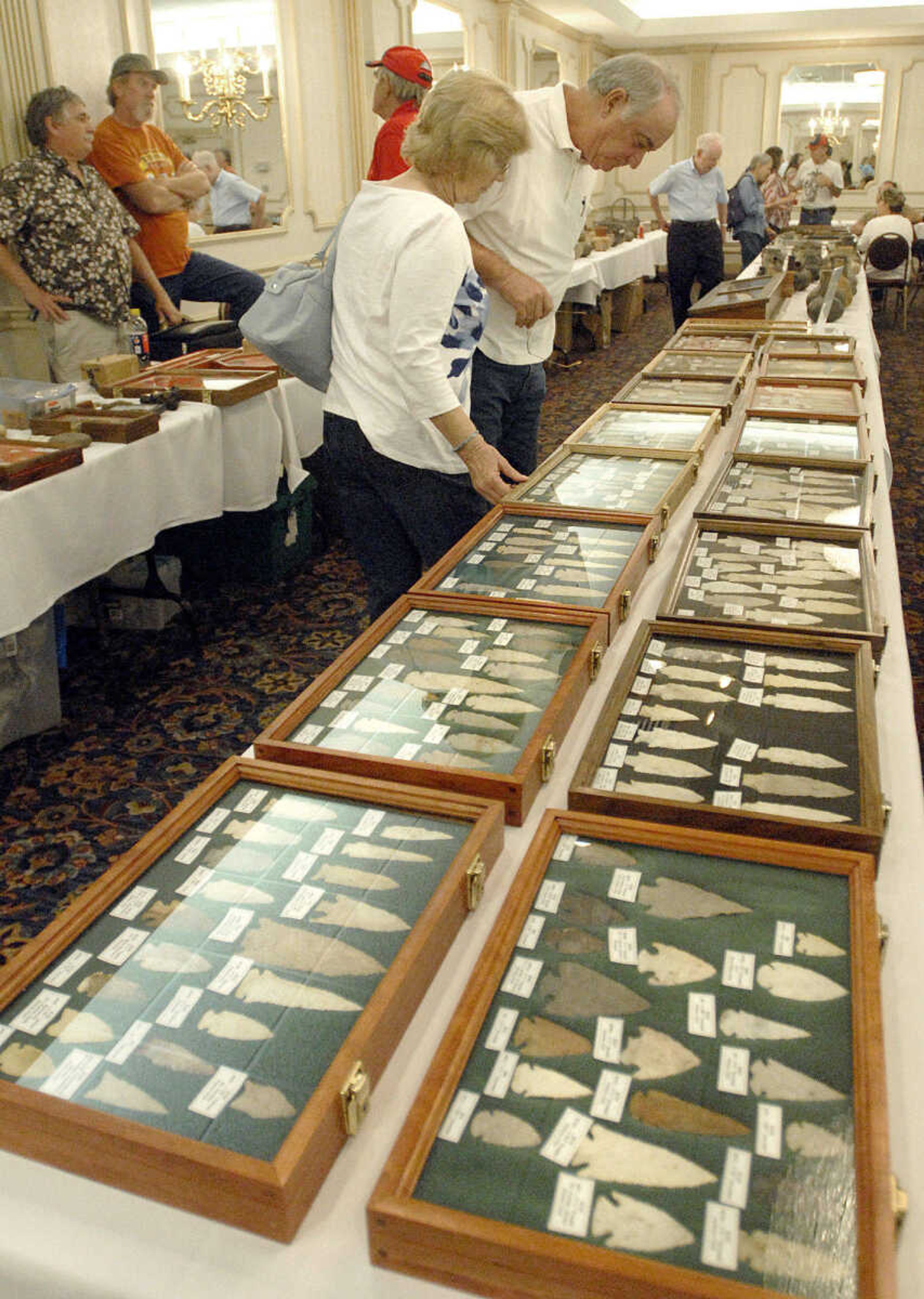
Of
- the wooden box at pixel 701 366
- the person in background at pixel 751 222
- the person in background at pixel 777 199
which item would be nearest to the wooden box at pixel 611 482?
the wooden box at pixel 701 366

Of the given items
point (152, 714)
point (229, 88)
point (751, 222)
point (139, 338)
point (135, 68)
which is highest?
point (229, 88)

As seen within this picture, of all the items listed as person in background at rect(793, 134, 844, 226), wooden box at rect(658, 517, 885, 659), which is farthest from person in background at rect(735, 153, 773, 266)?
wooden box at rect(658, 517, 885, 659)

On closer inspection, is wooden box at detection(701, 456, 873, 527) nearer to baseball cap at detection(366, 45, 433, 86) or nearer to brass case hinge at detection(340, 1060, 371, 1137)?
brass case hinge at detection(340, 1060, 371, 1137)

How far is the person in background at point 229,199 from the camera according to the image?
212 inches

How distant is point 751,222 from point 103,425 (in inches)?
231

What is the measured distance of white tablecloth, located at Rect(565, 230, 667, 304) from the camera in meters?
7.02

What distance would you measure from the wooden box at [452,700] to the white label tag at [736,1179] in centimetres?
40

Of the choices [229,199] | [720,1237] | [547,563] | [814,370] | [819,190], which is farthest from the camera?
[819,190]

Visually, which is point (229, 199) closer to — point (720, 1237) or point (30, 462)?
point (30, 462)

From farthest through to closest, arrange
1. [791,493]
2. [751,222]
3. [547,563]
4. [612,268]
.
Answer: [612,268] < [751,222] < [791,493] < [547,563]

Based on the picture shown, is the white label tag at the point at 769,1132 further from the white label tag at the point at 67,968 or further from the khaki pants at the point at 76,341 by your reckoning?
the khaki pants at the point at 76,341

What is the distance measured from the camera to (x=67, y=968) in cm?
76

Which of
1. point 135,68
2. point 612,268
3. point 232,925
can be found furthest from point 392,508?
point 612,268

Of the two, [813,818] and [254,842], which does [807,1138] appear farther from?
[254,842]
